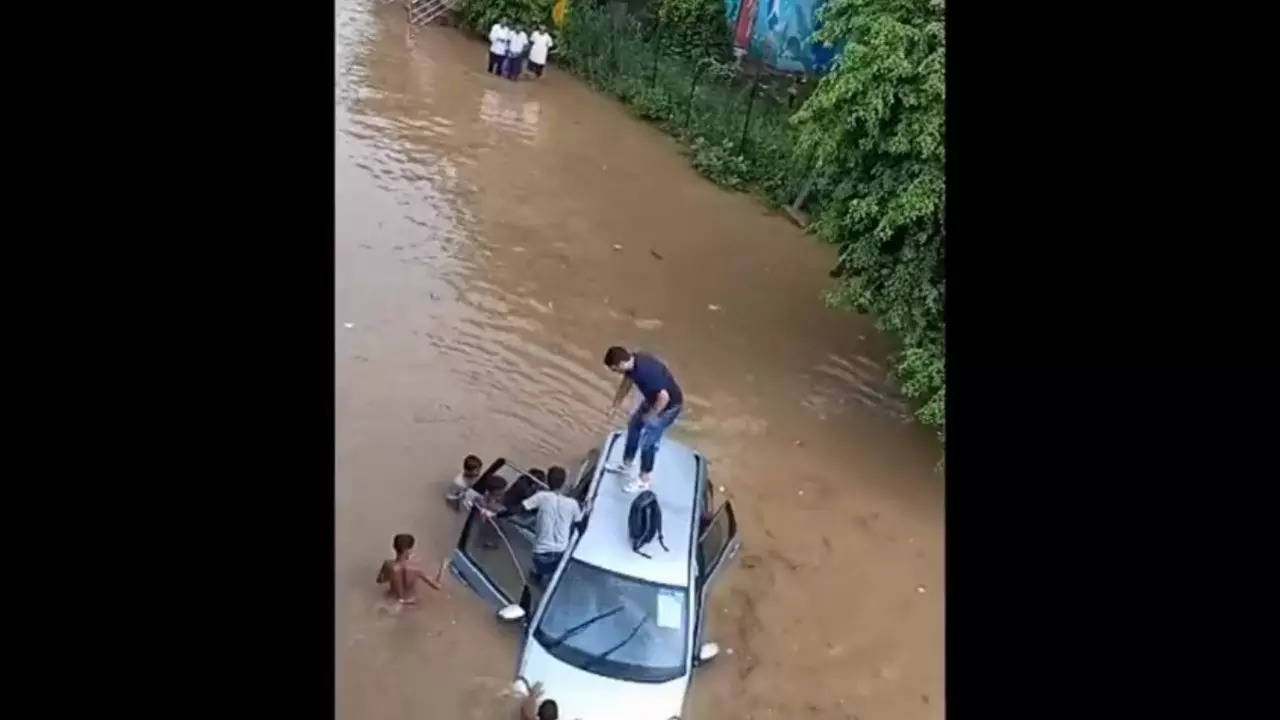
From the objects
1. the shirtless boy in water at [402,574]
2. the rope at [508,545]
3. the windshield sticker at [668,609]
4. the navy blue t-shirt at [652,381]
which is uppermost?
the navy blue t-shirt at [652,381]

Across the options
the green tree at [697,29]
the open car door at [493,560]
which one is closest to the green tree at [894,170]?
the open car door at [493,560]

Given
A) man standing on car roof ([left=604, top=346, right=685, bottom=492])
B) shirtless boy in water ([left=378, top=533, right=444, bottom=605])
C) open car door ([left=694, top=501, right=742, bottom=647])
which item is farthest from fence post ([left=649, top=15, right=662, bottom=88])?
shirtless boy in water ([left=378, top=533, right=444, bottom=605])

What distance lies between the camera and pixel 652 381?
7648mm

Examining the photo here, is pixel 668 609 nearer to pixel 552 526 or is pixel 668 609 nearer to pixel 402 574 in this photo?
pixel 552 526

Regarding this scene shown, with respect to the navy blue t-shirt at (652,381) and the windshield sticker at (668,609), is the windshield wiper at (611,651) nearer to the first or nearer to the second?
the windshield sticker at (668,609)

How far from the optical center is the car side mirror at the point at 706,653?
739cm

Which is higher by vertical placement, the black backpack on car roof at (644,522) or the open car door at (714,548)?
the black backpack on car roof at (644,522)

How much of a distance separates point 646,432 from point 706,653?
127 centimetres

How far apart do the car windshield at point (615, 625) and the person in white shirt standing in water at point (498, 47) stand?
38.6 ft

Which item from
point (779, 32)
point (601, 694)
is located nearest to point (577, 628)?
point (601, 694)

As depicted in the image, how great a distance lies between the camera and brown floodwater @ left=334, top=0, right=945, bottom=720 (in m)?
7.54
